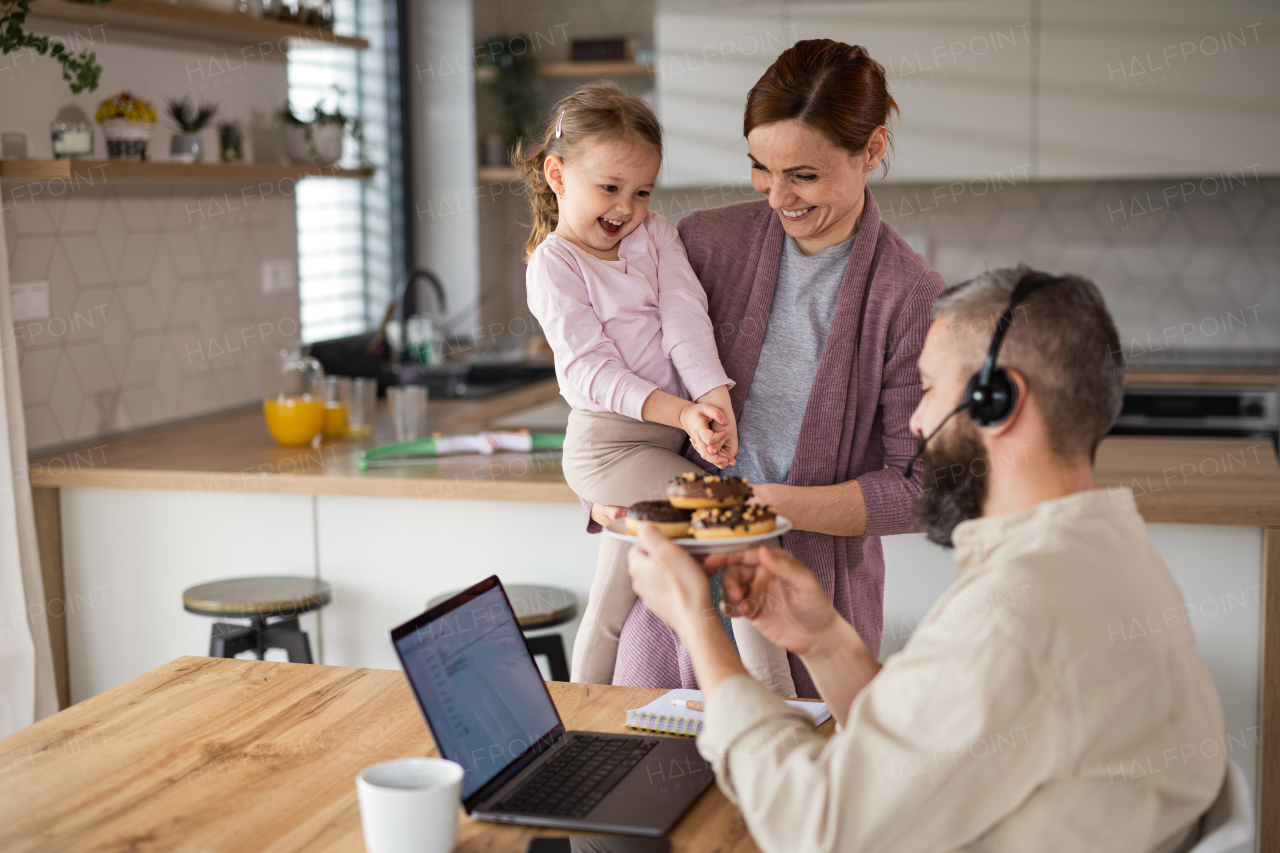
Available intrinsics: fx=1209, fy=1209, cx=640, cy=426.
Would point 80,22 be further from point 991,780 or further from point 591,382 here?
point 991,780

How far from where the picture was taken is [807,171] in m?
1.61

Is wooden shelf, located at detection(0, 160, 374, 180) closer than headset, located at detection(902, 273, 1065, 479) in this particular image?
No

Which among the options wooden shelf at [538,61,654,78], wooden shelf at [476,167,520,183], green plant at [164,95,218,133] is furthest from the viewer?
wooden shelf at [476,167,520,183]

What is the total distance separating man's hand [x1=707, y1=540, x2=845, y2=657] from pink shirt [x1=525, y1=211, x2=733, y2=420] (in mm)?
422

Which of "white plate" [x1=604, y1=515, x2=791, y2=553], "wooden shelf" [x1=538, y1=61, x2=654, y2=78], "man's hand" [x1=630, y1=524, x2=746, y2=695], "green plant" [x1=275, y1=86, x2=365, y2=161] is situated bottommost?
"man's hand" [x1=630, y1=524, x2=746, y2=695]

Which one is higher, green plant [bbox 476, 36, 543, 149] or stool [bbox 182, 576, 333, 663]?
green plant [bbox 476, 36, 543, 149]

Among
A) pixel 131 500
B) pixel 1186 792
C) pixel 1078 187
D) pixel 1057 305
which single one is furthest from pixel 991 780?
pixel 1078 187

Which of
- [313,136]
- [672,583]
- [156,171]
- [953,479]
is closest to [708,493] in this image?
[672,583]

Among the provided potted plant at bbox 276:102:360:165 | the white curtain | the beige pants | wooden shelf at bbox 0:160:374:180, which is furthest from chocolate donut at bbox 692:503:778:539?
potted plant at bbox 276:102:360:165

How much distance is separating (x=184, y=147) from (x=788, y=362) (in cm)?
209

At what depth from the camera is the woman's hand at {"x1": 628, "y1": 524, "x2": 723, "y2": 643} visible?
1.15m

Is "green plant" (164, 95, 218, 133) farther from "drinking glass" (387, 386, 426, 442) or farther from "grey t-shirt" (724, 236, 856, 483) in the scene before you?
"grey t-shirt" (724, 236, 856, 483)

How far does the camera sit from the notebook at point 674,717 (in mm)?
1455

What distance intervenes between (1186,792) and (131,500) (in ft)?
7.94
